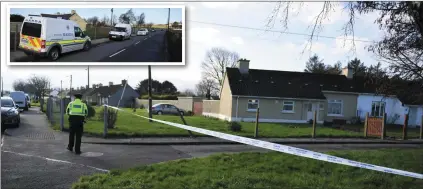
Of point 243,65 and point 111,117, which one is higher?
point 243,65

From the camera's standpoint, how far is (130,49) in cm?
757

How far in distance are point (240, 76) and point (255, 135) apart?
42.9ft

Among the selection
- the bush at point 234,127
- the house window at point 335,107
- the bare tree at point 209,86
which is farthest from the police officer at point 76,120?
the bare tree at point 209,86

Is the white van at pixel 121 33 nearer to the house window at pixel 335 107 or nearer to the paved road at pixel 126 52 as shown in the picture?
the paved road at pixel 126 52

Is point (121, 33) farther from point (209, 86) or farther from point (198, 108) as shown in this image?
point (209, 86)

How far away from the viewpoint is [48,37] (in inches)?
278

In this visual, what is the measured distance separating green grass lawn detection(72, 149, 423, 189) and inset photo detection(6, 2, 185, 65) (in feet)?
7.14

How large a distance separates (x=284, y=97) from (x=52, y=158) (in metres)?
21.6

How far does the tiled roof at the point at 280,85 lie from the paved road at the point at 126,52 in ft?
63.7

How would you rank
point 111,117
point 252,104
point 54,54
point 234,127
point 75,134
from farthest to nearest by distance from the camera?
point 252,104 → point 234,127 → point 111,117 → point 75,134 → point 54,54

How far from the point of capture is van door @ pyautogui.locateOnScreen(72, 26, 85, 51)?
732 centimetres

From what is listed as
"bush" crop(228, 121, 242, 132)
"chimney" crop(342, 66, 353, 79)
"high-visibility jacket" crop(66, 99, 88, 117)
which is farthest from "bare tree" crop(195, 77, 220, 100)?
"high-visibility jacket" crop(66, 99, 88, 117)

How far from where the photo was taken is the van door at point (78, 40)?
7320 mm

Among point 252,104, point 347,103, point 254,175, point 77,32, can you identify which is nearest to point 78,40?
point 77,32
